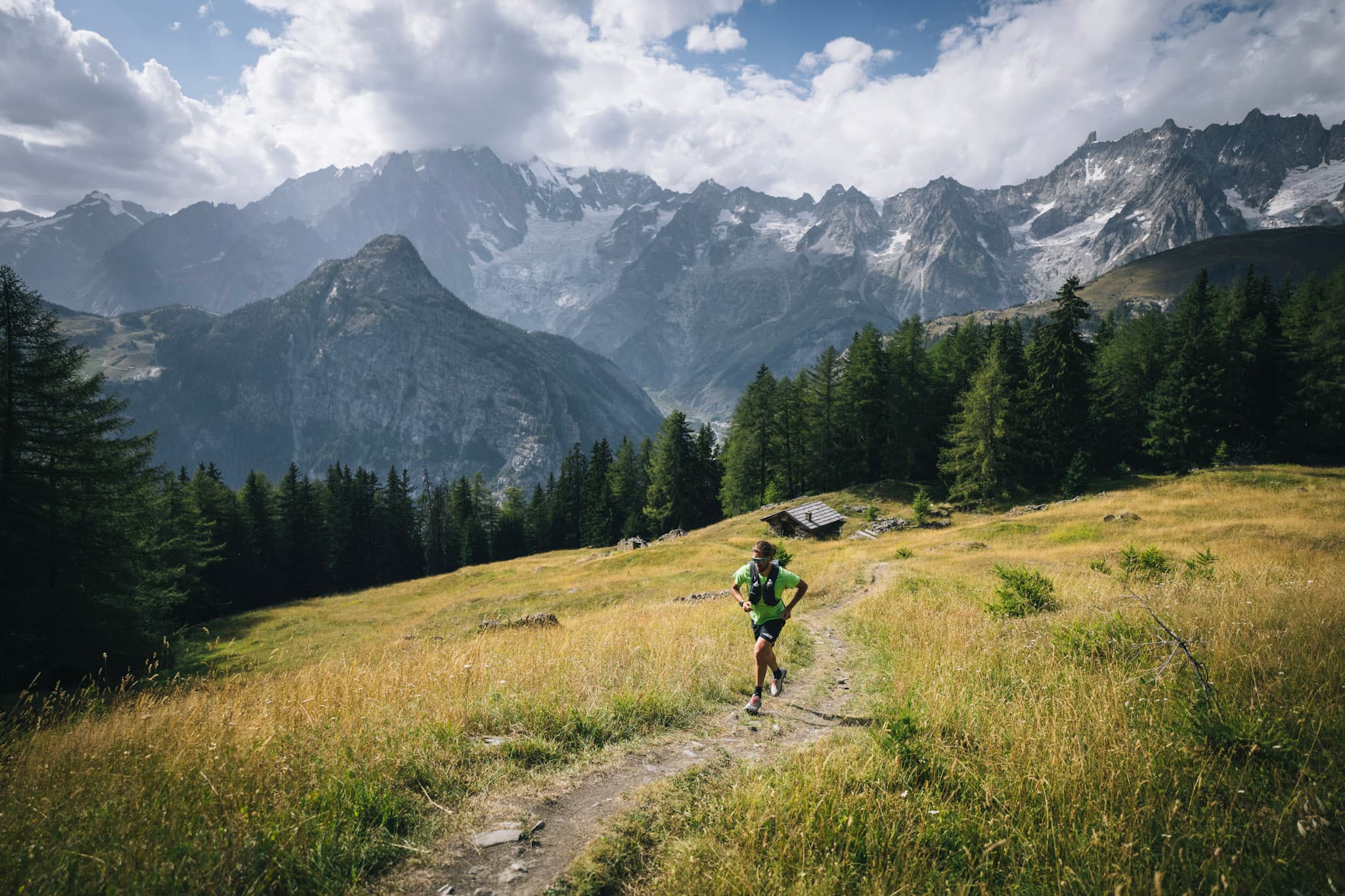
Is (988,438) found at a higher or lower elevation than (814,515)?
higher

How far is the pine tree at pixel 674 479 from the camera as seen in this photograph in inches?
2776

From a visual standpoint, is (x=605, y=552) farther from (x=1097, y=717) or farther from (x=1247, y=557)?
(x=1097, y=717)

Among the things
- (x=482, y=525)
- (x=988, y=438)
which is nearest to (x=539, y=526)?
(x=482, y=525)

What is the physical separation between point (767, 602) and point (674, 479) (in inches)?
2435

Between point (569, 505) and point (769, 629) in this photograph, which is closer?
point (769, 629)

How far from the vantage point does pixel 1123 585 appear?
12984 mm

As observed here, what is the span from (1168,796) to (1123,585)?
11106mm

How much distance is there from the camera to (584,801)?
519 centimetres

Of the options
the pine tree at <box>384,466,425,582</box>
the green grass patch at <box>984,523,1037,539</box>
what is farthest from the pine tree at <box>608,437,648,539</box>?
the green grass patch at <box>984,523,1037,539</box>

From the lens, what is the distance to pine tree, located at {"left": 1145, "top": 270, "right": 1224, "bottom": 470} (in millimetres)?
48781

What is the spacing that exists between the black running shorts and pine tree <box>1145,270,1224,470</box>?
59.5 m

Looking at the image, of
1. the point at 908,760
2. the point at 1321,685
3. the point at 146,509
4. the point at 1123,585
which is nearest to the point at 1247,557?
the point at 1123,585

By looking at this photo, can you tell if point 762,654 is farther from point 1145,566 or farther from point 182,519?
point 182,519

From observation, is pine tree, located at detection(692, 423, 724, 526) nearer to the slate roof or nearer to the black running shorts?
the slate roof
